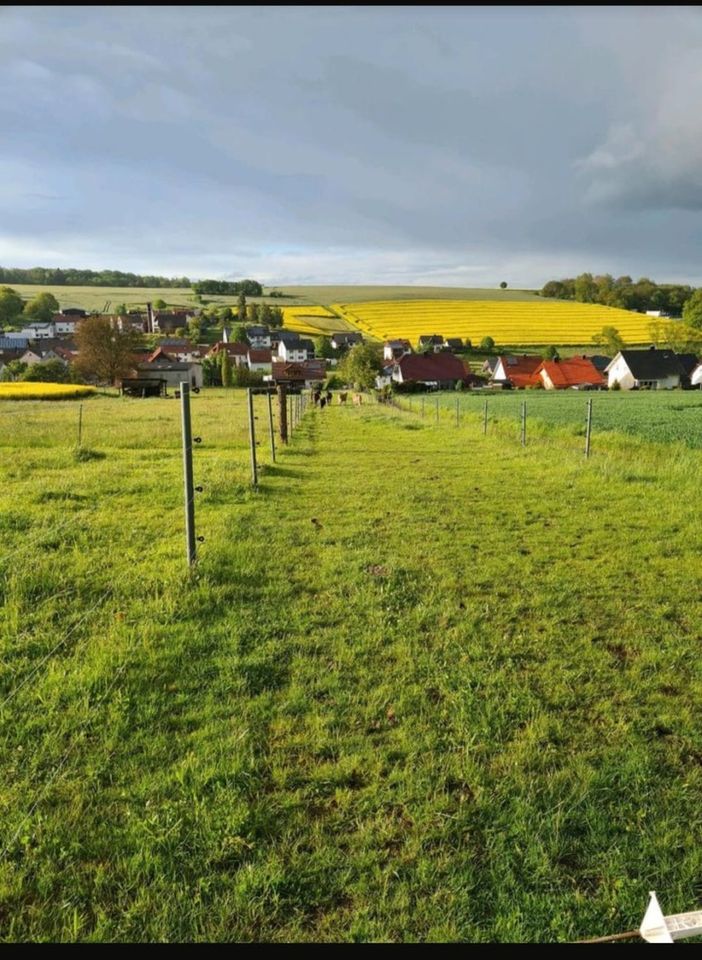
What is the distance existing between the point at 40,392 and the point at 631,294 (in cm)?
11689

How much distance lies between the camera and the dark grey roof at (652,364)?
2547 inches

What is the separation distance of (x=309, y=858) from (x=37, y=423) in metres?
22.9

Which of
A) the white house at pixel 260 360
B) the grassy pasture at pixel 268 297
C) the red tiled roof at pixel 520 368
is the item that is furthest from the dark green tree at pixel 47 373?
the grassy pasture at pixel 268 297

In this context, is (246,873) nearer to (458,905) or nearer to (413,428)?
(458,905)

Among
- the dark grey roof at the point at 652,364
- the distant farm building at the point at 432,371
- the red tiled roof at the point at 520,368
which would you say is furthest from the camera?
the red tiled roof at the point at 520,368

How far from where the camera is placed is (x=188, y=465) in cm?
562

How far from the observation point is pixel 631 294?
11838 cm

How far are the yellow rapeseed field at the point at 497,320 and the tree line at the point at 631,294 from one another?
20.6ft

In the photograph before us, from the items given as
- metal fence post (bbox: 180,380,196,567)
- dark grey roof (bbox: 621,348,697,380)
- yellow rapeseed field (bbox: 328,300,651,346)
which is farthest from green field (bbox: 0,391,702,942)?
yellow rapeseed field (bbox: 328,300,651,346)

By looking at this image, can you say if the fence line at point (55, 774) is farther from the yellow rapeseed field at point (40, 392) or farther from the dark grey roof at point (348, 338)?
the dark grey roof at point (348, 338)

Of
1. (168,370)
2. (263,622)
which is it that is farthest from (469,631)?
(168,370)

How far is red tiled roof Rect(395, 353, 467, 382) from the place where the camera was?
6550 centimetres

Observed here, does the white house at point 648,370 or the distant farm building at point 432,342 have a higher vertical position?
the distant farm building at point 432,342
